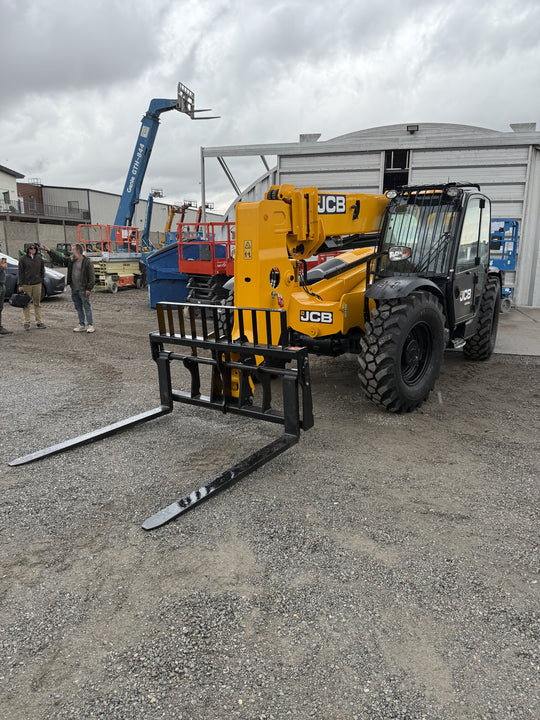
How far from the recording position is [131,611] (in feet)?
8.11

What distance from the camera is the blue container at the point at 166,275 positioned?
11.4 meters

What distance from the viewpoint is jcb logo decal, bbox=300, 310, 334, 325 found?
5.09 meters

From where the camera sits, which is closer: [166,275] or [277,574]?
[277,574]

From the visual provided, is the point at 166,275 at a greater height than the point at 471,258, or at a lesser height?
lesser

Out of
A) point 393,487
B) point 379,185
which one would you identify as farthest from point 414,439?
point 379,185

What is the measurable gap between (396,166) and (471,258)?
289 inches

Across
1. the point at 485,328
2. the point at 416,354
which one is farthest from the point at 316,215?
the point at 485,328

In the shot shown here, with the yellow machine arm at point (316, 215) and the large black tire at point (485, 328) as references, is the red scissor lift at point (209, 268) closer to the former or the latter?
the yellow machine arm at point (316, 215)

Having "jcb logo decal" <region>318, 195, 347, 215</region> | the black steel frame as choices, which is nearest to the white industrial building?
"jcb logo decal" <region>318, 195, 347, 215</region>

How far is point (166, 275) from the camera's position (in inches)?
459

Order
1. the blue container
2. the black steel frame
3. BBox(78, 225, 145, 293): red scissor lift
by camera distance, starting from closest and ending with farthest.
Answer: the black steel frame
the blue container
BBox(78, 225, 145, 293): red scissor lift

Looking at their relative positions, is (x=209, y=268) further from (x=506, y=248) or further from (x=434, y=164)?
(x=506, y=248)

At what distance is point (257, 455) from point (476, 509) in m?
1.61

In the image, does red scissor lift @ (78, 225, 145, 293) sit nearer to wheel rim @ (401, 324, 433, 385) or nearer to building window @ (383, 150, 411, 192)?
building window @ (383, 150, 411, 192)
